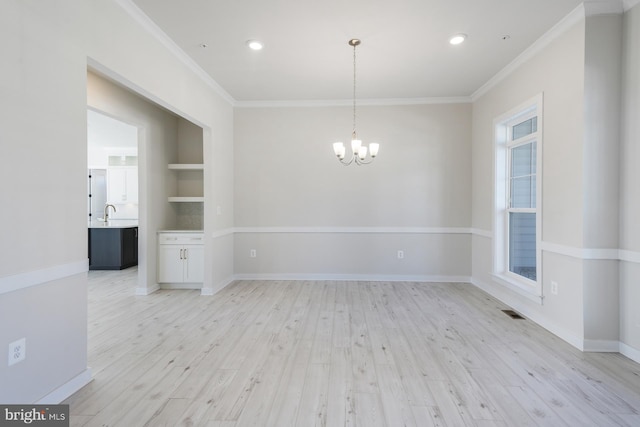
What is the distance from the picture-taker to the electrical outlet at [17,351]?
1684mm

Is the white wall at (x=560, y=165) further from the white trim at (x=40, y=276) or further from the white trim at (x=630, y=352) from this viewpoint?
the white trim at (x=40, y=276)

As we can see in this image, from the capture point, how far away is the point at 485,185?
4.51 m

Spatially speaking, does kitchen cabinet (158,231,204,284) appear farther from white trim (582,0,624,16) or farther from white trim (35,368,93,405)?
white trim (582,0,624,16)

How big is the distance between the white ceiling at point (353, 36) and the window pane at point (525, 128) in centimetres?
76

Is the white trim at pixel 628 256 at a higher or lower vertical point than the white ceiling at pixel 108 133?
lower

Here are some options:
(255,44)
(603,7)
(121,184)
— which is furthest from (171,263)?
(603,7)

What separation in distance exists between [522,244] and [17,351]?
4772mm

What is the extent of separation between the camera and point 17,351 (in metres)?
1.71

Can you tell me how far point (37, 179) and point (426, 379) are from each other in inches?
112

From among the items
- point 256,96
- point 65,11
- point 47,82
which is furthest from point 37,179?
point 256,96

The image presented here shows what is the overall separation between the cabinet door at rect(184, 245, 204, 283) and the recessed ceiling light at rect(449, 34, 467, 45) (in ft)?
13.5

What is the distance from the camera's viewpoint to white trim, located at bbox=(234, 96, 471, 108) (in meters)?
4.95

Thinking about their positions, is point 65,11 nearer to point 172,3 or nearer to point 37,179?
point 172,3

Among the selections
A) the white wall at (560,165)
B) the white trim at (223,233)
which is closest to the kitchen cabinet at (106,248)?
the white trim at (223,233)
